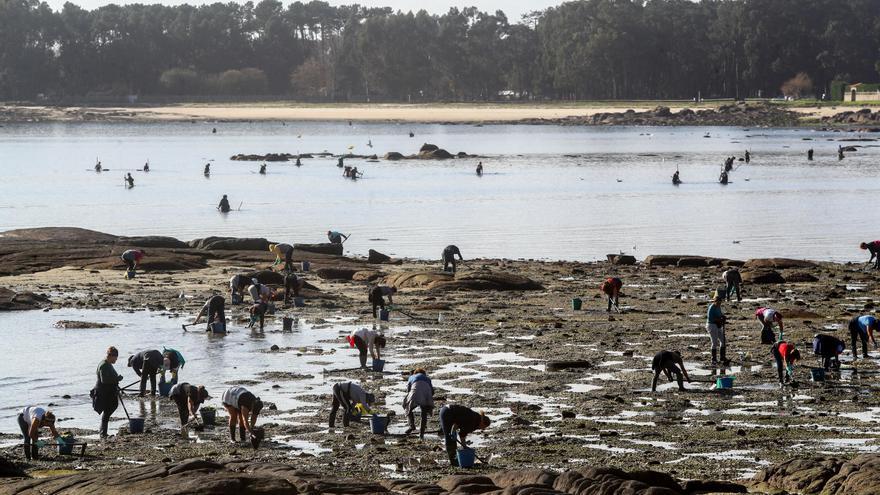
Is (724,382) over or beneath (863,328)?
beneath

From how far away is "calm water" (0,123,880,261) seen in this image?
62.5 meters

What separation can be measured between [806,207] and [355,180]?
36.2m

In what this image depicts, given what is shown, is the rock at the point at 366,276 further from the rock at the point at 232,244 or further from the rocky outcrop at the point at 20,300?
the rocky outcrop at the point at 20,300

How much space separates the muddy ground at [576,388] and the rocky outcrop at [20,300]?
2.22 ft

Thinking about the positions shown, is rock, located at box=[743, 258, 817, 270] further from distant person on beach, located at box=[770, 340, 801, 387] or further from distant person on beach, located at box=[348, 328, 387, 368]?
distant person on beach, located at box=[348, 328, 387, 368]

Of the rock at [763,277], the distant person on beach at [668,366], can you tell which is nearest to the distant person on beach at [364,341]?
the distant person on beach at [668,366]

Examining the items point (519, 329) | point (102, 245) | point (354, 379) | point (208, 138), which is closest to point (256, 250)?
point (102, 245)

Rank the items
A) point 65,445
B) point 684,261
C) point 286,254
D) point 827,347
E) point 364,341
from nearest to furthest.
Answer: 1. point 65,445
2. point 827,347
3. point 364,341
4. point 286,254
5. point 684,261

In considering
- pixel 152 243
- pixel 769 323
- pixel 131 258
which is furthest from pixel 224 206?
pixel 769 323

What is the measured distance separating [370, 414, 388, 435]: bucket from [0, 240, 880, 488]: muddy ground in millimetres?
A: 190

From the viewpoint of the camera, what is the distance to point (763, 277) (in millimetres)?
43188

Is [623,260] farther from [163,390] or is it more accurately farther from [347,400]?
[347,400]

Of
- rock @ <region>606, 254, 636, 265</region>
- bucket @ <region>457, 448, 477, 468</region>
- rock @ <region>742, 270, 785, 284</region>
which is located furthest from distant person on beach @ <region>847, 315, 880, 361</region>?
rock @ <region>606, 254, 636, 265</region>

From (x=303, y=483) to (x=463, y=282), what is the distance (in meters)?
24.8
